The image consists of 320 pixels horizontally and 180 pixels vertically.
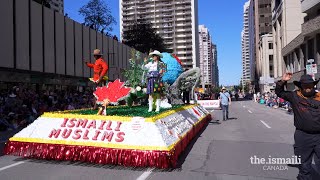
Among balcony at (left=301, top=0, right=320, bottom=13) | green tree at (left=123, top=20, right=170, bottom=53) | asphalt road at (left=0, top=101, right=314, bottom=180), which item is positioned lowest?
asphalt road at (left=0, top=101, right=314, bottom=180)

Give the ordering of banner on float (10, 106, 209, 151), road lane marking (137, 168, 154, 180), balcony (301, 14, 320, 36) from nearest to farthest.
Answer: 1. road lane marking (137, 168, 154, 180)
2. banner on float (10, 106, 209, 151)
3. balcony (301, 14, 320, 36)

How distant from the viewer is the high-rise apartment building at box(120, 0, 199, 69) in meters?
141

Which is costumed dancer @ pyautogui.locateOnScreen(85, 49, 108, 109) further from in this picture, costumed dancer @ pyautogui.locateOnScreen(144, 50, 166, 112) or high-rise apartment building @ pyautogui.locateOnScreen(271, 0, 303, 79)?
high-rise apartment building @ pyautogui.locateOnScreen(271, 0, 303, 79)

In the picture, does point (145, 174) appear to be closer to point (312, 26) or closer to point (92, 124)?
point (92, 124)

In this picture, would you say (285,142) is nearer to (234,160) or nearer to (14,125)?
(234,160)

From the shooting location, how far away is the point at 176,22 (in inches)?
5581

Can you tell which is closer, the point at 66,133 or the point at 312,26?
the point at 66,133

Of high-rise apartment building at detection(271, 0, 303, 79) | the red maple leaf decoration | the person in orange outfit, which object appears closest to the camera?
the red maple leaf decoration

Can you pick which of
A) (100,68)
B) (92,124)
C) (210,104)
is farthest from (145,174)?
(210,104)

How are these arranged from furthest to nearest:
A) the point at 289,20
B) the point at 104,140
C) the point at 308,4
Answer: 1. the point at 289,20
2. the point at 308,4
3. the point at 104,140

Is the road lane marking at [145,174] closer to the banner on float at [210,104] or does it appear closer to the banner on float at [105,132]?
the banner on float at [105,132]

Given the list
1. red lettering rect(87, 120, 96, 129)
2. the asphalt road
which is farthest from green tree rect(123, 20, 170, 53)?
red lettering rect(87, 120, 96, 129)

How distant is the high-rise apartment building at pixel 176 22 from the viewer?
140750 mm

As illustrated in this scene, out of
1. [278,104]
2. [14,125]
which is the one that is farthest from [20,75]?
[278,104]
